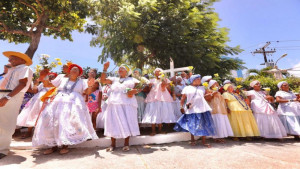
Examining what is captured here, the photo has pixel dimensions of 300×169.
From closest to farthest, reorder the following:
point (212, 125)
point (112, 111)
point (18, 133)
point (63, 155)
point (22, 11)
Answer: point (63, 155), point (112, 111), point (212, 125), point (18, 133), point (22, 11)

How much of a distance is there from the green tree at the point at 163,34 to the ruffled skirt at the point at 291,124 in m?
5.95

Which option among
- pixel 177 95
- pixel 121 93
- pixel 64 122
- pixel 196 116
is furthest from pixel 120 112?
pixel 177 95

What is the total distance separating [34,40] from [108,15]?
500 cm

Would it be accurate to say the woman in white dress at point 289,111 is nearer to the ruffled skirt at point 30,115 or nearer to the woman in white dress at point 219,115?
the woman in white dress at point 219,115

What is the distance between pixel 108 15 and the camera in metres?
10.4

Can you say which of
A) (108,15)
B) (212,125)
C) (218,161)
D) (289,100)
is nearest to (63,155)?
(218,161)

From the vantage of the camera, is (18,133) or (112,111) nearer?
(112,111)

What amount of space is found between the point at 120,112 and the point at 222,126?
2.97 meters

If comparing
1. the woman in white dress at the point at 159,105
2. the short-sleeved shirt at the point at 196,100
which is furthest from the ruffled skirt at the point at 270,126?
the woman in white dress at the point at 159,105

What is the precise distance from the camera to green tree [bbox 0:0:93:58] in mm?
9750

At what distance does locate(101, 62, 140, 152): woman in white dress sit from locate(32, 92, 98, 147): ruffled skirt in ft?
1.66

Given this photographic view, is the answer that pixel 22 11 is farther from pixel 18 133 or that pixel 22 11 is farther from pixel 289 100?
pixel 289 100

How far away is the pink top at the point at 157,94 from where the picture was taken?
4871 mm

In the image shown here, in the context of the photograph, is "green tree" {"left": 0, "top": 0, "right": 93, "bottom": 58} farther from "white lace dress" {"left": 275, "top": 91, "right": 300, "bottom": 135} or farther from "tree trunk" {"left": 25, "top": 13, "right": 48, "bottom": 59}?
"white lace dress" {"left": 275, "top": 91, "right": 300, "bottom": 135}
